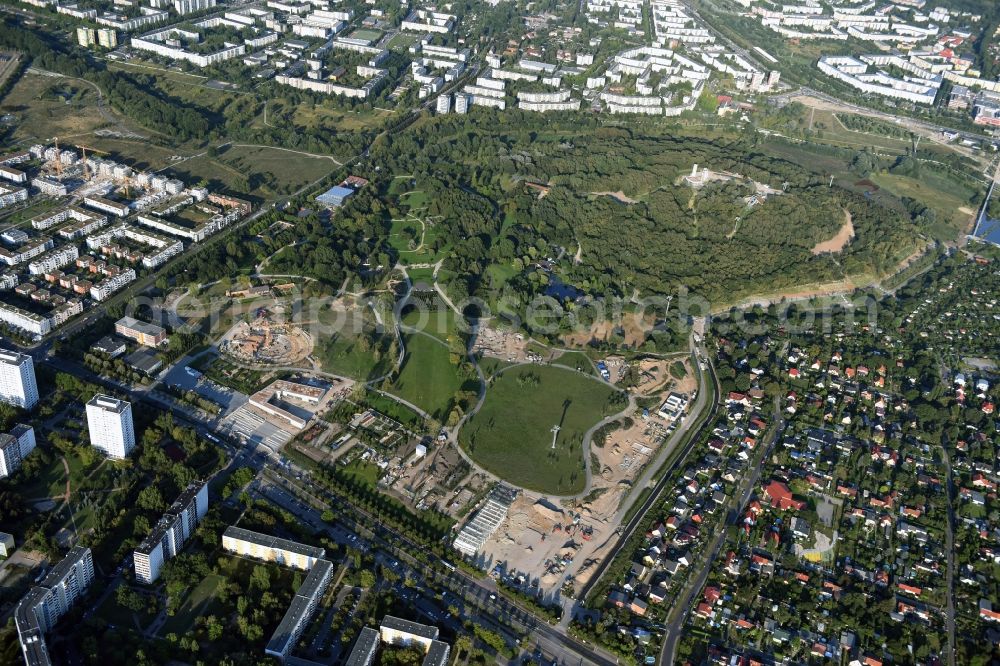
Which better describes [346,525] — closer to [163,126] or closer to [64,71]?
[163,126]

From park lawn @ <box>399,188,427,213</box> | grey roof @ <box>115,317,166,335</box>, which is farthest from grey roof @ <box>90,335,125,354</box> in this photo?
park lawn @ <box>399,188,427,213</box>

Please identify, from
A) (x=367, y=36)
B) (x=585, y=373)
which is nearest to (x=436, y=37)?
(x=367, y=36)

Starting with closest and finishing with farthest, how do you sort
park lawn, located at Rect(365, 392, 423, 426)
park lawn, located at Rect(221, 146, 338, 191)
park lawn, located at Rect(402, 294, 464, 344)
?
park lawn, located at Rect(365, 392, 423, 426), park lawn, located at Rect(402, 294, 464, 344), park lawn, located at Rect(221, 146, 338, 191)

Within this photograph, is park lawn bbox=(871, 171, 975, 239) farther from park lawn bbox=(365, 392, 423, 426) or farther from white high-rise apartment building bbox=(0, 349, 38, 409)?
white high-rise apartment building bbox=(0, 349, 38, 409)

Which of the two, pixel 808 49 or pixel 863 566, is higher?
pixel 808 49

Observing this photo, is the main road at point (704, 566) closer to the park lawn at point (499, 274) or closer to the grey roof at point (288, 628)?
the grey roof at point (288, 628)

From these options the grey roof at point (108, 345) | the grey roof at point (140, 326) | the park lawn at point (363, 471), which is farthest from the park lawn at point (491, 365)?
the grey roof at point (108, 345)
